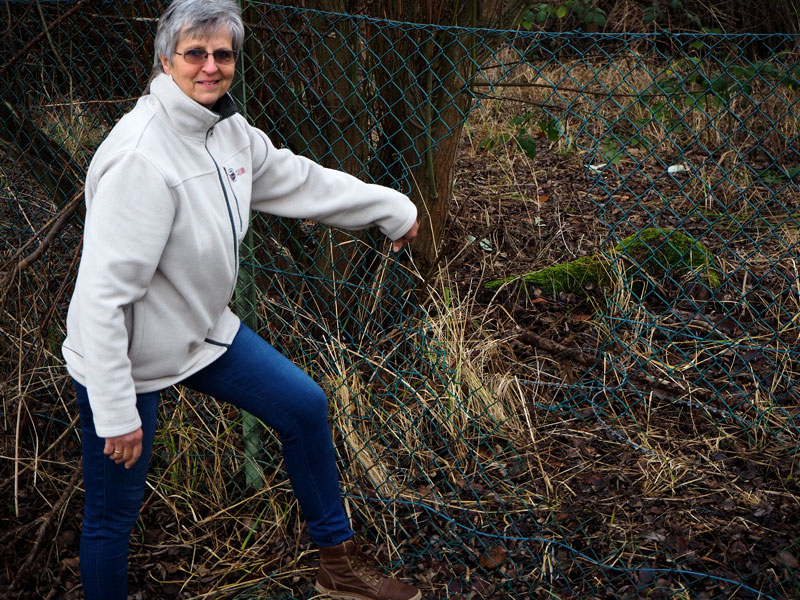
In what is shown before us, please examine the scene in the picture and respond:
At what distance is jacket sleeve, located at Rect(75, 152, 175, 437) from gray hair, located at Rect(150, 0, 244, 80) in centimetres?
35

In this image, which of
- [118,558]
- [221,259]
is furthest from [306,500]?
[221,259]

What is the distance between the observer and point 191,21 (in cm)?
198

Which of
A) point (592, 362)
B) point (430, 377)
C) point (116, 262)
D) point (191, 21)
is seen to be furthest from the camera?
point (592, 362)

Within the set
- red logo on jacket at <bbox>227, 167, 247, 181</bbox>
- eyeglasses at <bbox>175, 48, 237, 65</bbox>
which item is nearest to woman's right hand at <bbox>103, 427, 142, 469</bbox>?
red logo on jacket at <bbox>227, 167, 247, 181</bbox>

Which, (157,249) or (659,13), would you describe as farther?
(659,13)

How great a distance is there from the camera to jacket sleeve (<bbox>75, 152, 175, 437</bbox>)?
186 centimetres

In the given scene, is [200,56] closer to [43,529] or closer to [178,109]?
[178,109]

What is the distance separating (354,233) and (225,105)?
1384mm

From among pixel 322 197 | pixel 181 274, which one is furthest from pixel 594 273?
pixel 181 274

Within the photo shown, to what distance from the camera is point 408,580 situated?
9.17 feet

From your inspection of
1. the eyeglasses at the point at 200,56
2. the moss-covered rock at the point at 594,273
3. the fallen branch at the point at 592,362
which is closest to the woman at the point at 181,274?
the eyeglasses at the point at 200,56

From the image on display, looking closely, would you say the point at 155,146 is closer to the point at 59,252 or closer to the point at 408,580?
the point at 408,580

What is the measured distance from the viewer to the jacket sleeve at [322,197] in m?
2.42

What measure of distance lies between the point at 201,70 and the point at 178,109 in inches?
4.7
